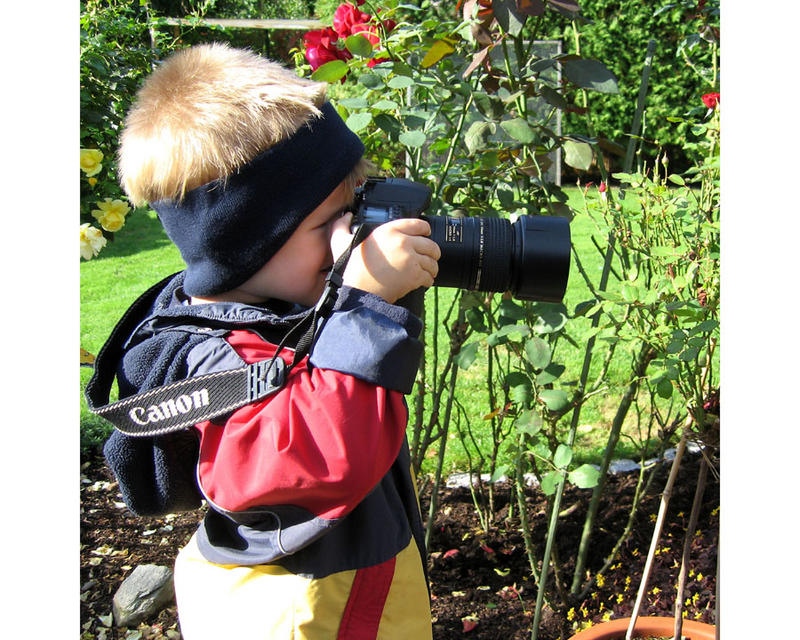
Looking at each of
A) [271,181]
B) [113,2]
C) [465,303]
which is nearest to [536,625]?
[465,303]

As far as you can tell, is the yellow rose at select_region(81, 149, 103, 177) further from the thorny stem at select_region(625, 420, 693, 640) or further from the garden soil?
the thorny stem at select_region(625, 420, 693, 640)

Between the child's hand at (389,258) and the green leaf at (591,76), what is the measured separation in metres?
0.68

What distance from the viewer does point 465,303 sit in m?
1.94

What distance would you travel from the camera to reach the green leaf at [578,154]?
159cm

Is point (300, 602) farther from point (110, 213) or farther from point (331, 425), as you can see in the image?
point (110, 213)

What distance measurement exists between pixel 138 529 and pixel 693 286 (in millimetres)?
2022

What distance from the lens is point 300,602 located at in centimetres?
111

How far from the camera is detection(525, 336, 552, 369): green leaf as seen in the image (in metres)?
1.69

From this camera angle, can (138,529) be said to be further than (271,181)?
Yes

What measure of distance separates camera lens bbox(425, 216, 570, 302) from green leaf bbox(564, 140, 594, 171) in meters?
0.43

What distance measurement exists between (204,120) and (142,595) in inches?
66.5

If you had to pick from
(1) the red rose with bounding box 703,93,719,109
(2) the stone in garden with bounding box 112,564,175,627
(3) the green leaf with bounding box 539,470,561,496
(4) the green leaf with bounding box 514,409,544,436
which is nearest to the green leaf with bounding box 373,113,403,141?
(4) the green leaf with bounding box 514,409,544,436

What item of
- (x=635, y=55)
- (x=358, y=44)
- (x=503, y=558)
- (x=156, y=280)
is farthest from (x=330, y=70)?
(x=635, y=55)

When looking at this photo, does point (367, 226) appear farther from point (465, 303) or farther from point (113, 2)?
point (113, 2)
